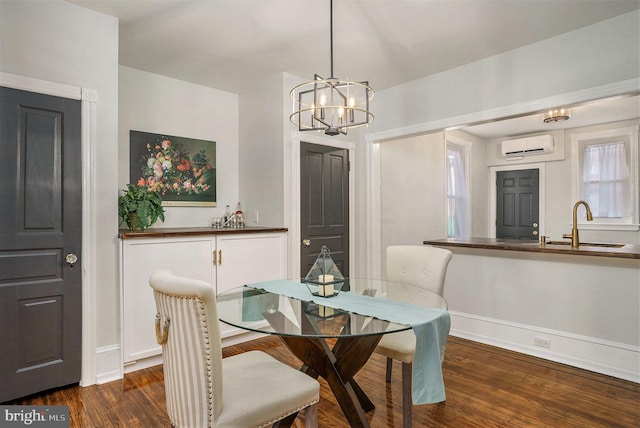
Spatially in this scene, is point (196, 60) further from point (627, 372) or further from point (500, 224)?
point (500, 224)

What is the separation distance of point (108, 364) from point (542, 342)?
3.45 metres

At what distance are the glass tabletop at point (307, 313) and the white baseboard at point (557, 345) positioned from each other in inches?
61.7

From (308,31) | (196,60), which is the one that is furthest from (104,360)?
(308,31)

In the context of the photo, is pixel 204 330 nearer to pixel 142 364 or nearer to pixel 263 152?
pixel 142 364

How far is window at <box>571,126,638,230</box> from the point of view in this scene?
5.11 meters

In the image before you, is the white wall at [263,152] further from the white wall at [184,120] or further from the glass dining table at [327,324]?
the glass dining table at [327,324]

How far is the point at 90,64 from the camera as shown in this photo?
2.61 metres

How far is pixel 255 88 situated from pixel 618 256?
3.61m

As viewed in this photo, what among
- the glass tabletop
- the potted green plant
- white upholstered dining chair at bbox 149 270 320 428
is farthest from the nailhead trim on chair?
the potted green plant

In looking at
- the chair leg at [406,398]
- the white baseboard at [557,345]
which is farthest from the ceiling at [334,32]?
the white baseboard at [557,345]

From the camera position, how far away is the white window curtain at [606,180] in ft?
17.1

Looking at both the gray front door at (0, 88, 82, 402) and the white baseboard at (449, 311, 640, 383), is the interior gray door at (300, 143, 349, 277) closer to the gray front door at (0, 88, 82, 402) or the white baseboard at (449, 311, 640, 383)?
the white baseboard at (449, 311, 640, 383)

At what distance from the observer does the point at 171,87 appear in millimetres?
3805

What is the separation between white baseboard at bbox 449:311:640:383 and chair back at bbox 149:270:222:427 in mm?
2876
